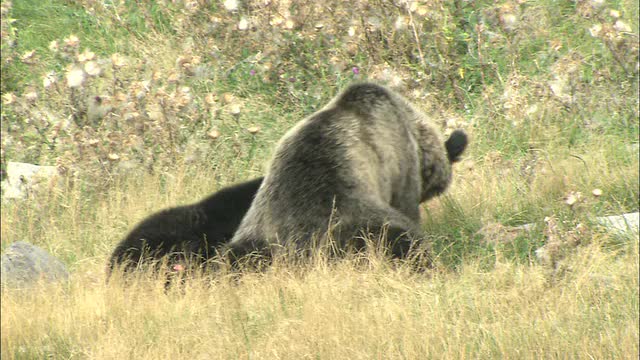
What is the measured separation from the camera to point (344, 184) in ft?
22.6

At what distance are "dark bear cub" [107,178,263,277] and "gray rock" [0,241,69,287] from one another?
1.41 feet

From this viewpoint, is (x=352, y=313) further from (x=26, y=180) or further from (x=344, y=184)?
(x=26, y=180)

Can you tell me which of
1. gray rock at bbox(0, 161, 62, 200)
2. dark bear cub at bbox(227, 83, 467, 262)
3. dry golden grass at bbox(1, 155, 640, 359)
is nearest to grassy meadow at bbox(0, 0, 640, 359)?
dry golden grass at bbox(1, 155, 640, 359)

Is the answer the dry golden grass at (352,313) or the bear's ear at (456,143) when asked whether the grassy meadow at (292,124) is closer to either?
the dry golden grass at (352,313)

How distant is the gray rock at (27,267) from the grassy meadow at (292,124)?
170mm

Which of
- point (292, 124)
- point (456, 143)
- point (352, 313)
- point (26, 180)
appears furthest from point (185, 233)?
point (292, 124)

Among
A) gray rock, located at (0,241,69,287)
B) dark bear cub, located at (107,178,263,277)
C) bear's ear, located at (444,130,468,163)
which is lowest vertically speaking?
gray rock, located at (0,241,69,287)

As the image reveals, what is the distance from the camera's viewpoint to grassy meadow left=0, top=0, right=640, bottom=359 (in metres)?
5.79

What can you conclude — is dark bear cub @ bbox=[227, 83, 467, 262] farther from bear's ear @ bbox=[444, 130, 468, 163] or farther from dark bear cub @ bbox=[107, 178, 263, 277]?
bear's ear @ bbox=[444, 130, 468, 163]

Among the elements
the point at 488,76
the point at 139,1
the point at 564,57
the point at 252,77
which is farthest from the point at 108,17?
the point at 564,57

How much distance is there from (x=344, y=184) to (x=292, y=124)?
3.49 metres

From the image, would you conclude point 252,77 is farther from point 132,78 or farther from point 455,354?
point 455,354

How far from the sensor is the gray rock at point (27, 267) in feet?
22.7

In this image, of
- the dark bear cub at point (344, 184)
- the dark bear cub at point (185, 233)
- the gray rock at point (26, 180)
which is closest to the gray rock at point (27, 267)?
the dark bear cub at point (185, 233)
